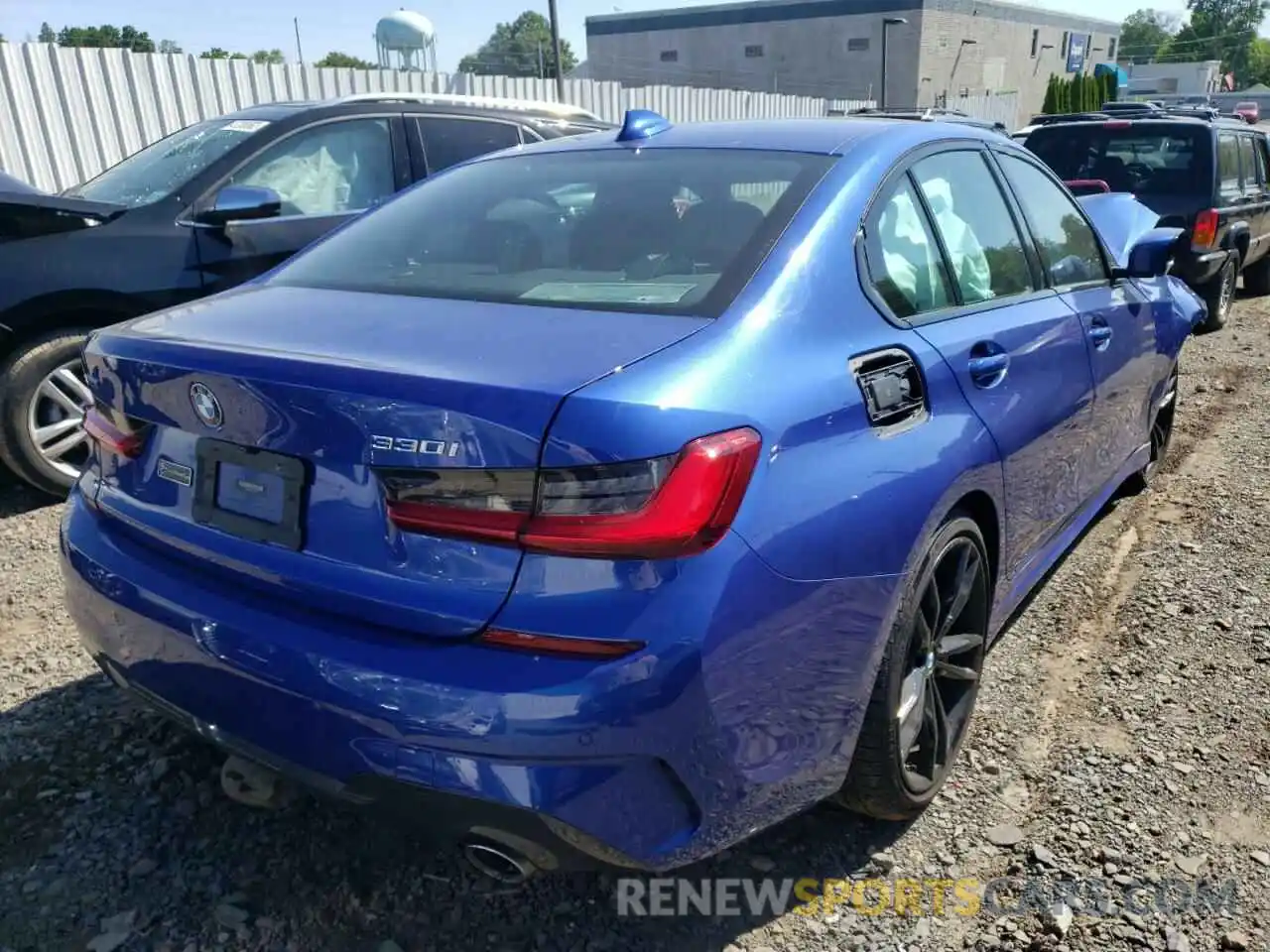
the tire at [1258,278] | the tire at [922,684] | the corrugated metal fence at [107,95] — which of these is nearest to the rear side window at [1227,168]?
the tire at [1258,278]

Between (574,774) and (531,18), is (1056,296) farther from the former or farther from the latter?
(531,18)

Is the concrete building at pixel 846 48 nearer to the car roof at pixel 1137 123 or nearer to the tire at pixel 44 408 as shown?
the car roof at pixel 1137 123

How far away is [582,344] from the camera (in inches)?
Answer: 73.0

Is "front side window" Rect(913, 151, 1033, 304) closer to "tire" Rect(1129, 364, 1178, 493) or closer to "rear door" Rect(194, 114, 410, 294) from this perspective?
"tire" Rect(1129, 364, 1178, 493)

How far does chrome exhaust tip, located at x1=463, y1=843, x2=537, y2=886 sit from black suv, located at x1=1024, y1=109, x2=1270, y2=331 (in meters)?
7.40

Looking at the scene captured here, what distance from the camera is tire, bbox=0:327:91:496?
14.2ft

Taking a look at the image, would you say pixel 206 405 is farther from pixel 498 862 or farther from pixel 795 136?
pixel 795 136

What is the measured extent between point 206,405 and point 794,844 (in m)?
1.68

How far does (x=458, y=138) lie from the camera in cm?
566

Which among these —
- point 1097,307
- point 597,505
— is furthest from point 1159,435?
point 597,505

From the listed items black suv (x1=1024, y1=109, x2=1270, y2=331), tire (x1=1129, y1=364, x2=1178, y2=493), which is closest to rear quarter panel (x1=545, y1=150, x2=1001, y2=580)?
tire (x1=1129, y1=364, x2=1178, y2=493)

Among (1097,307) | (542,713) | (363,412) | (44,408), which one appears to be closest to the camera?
(542,713)

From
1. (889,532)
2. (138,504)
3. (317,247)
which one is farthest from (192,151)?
(889,532)

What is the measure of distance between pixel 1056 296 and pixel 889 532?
1495mm
